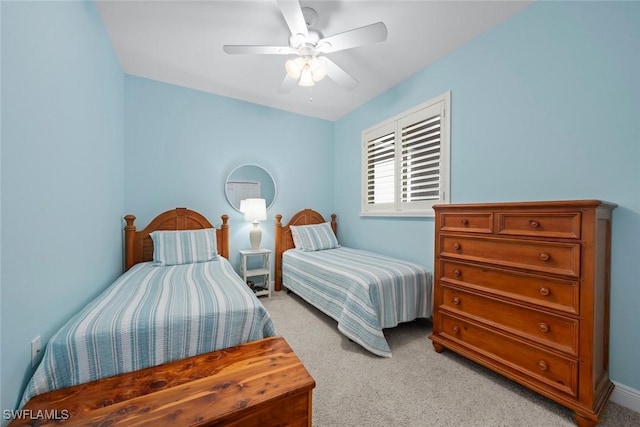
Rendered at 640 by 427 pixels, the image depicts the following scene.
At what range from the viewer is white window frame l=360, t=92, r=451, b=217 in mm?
2355

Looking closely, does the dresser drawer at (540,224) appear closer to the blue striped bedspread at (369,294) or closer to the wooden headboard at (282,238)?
the blue striped bedspread at (369,294)

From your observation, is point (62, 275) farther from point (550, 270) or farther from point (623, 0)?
point (623, 0)

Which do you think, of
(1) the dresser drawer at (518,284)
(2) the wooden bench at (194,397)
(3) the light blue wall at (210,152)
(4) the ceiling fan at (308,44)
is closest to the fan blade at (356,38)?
(4) the ceiling fan at (308,44)

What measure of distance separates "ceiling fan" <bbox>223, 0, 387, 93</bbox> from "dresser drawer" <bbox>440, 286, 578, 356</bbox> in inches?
74.9

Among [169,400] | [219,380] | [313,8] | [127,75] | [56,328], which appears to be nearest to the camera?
[169,400]

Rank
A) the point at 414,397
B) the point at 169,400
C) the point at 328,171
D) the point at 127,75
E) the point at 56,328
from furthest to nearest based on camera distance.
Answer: the point at 328,171, the point at 127,75, the point at 414,397, the point at 56,328, the point at 169,400

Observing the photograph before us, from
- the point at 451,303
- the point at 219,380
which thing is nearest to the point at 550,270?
the point at 451,303

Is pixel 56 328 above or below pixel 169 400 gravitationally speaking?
above

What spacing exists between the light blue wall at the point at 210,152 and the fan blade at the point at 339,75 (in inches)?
60.0

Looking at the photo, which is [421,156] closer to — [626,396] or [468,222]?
[468,222]

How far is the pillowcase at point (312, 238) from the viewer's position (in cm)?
341

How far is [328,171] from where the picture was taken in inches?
159

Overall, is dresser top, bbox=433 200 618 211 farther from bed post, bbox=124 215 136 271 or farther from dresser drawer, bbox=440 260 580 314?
bed post, bbox=124 215 136 271

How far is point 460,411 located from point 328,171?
3.29 meters
